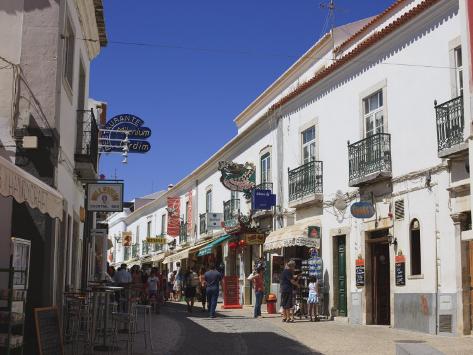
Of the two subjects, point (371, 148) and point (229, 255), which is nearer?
point (371, 148)

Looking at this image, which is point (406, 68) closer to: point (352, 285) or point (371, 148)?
point (371, 148)

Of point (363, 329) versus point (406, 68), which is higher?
point (406, 68)

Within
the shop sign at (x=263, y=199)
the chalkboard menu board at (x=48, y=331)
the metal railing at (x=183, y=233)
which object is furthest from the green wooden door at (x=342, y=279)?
the metal railing at (x=183, y=233)

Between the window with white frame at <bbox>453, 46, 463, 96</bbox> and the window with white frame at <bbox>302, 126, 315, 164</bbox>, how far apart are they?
7.12m

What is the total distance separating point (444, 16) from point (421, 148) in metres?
2.83

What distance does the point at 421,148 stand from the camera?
15.3 m

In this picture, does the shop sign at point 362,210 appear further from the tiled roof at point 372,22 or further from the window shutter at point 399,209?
the tiled roof at point 372,22

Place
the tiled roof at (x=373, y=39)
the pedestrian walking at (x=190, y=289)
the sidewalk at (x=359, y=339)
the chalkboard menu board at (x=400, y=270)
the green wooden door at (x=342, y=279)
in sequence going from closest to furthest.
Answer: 1. the sidewalk at (x=359, y=339)
2. the tiled roof at (x=373, y=39)
3. the chalkboard menu board at (x=400, y=270)
4. the green wooden door at (x=342, y=279)
5. the pedestrian walking at (x=190, y=289)

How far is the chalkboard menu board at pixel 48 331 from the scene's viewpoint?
8727mm

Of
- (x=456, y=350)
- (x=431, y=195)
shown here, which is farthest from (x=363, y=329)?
(x=456, y=350)

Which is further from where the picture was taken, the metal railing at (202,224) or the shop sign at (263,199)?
the metal railing at (202,224)

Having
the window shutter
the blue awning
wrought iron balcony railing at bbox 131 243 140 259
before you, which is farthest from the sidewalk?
wrought iron balcony railing at bbox 131 243 140 259

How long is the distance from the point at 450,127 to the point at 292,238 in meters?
7.48

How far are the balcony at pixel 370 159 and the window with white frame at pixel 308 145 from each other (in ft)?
9.88
